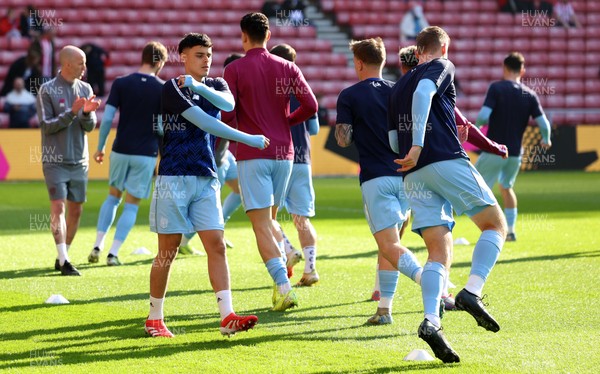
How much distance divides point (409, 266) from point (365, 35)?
2267 centimetres

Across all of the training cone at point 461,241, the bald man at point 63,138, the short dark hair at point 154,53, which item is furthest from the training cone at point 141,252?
the training cone at point 461,241

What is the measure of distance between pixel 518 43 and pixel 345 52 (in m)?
5.04

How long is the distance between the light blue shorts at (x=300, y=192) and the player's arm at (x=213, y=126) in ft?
9.42

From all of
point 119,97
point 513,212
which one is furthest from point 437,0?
point 119,97

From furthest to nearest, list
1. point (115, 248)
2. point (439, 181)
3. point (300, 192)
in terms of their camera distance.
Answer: point (115, 248) < point (300, 192) < point (439, 181)

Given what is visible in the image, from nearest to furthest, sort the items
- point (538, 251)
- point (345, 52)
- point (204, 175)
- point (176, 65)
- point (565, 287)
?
point (204, 175) → point (565, 287) → point (538, 251) → point (176, 65) → point (345, 52)

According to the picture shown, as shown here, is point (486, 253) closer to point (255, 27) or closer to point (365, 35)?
point (255, 27)

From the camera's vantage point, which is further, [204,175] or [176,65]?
[176,65]

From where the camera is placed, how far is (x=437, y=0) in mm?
29641

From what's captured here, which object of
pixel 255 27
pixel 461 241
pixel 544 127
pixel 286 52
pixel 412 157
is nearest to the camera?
pixel 412 157

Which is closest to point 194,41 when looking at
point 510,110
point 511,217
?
point 510,110

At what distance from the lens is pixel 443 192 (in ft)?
19.5

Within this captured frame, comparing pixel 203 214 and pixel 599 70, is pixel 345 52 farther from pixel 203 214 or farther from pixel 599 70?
pixel 203 214

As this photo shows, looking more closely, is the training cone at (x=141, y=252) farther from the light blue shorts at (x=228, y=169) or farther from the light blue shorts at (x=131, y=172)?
the light blue shorts at (x=228, y=169)
